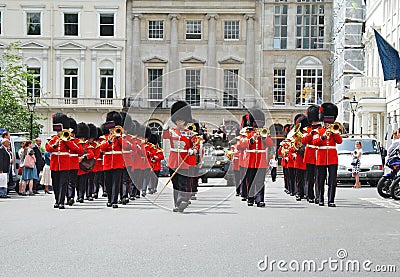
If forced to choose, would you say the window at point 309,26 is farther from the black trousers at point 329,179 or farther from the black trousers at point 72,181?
the black trousers at point 72,181

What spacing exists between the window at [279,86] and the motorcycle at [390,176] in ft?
133

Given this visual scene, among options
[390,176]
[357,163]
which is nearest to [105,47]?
[357,163]

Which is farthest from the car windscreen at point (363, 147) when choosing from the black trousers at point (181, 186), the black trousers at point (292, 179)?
the black trousers at point (181, 186)

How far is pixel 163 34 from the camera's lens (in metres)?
61.2

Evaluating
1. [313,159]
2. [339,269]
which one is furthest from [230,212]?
[339,269]

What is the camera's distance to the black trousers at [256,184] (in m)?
17.5

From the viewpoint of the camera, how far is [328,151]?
57.6 ft

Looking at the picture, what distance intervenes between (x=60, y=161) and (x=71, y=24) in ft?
145

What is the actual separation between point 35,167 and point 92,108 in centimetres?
3581

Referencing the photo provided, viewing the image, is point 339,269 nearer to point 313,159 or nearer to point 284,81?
point 313,159

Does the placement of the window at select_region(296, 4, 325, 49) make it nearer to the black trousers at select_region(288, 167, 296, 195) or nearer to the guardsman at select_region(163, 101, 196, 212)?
the black trousers at select_region(288, 167, 296, 195)

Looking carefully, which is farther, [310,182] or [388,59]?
[388,59]

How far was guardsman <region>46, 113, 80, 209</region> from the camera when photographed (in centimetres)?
1748

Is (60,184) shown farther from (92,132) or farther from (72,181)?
(92,132)
